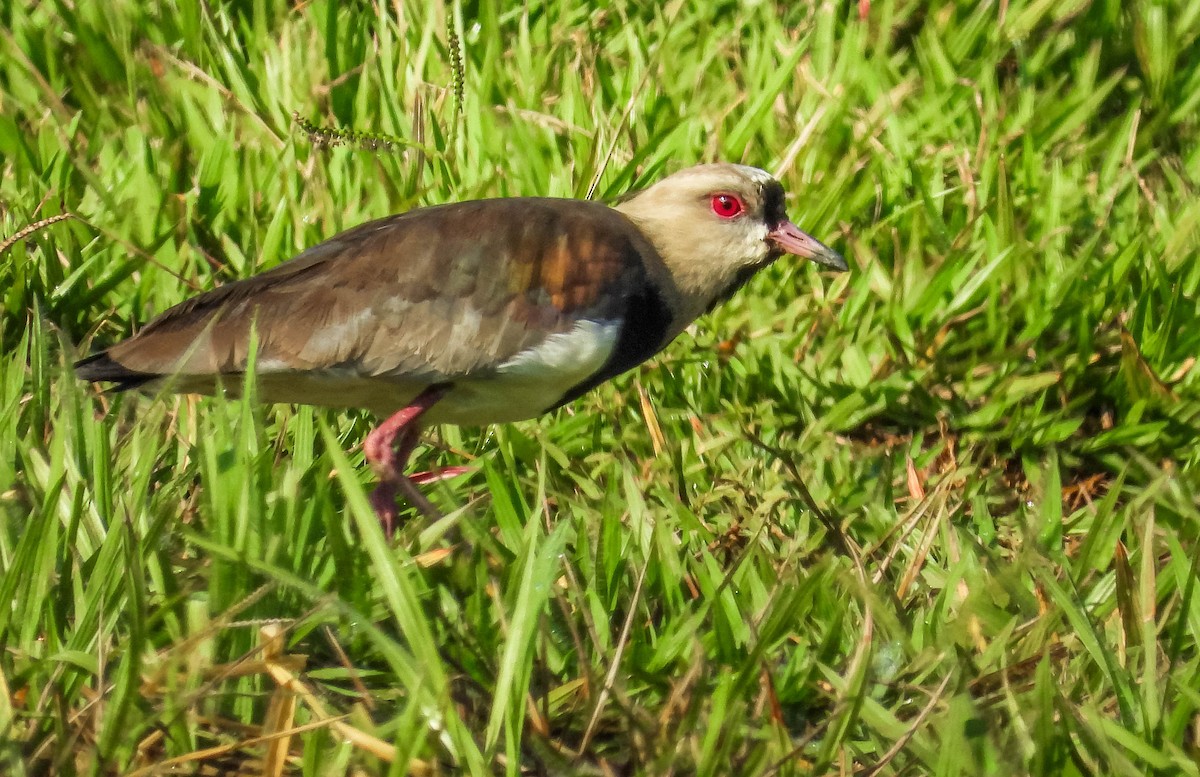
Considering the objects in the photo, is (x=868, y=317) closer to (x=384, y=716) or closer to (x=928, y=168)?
(x=928, y=168)

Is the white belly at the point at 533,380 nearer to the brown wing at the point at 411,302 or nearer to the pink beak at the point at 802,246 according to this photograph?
the brown wing at the point at 411,302

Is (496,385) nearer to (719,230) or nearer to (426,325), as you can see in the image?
(426,325)

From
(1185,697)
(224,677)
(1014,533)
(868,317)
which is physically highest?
(224,677)

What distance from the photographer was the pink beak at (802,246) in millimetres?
4465

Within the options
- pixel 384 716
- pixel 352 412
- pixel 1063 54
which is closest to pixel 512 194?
pixel 352 412

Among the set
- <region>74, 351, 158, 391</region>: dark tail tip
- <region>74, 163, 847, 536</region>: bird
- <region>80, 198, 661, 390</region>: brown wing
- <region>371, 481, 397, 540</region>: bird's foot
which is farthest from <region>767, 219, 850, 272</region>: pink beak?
<region>74, 351, 158, 391</region>: dark tail tip

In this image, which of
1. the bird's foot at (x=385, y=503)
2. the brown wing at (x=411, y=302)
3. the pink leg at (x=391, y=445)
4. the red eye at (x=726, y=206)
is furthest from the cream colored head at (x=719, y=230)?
the bird's foot at (x=385, y=503)

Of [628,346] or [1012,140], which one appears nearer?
[628,346]

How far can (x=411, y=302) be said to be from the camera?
3.89 metres

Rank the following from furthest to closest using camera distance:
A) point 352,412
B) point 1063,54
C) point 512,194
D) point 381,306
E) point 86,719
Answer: point 1063,54, point 512,194, point 352,412, point 381,306, point 86,719

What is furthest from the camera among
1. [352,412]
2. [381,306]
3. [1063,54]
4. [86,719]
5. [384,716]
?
[1063,54]

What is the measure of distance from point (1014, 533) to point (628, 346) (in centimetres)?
117

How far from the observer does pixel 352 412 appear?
454 centimetres

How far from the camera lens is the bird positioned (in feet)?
12.4
